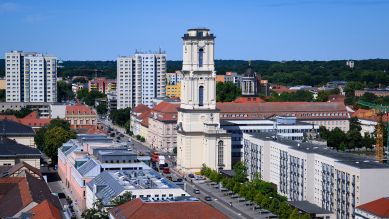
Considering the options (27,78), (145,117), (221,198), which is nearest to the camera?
(221,198)

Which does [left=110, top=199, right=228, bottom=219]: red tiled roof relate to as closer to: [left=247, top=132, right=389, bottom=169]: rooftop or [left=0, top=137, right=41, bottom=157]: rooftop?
[left=247, top=132, right=389, bottom=169]: rooftop

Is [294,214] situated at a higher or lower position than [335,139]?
lower

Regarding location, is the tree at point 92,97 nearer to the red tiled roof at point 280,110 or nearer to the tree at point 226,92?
the tree at point 226,92

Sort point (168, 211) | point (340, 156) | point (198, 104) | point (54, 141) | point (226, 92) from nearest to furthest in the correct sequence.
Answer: point (168, 211) < point (340, 156) < point (198, 104) < point (54, 141) < point (226, 92)

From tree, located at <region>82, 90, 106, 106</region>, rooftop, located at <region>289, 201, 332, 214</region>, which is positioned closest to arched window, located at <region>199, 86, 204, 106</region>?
rooftop, located at <region>289, 201, 332, 214</region>

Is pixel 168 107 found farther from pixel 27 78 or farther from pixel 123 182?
pixel 123 182

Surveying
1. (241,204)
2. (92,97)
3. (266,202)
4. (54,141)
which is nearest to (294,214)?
(266,202)

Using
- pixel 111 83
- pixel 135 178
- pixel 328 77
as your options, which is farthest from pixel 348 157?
pixel 328 77
